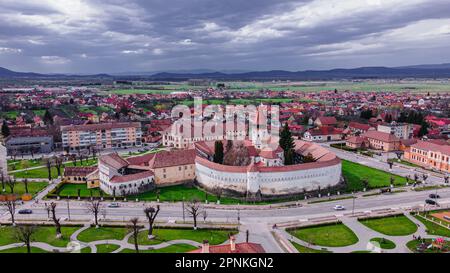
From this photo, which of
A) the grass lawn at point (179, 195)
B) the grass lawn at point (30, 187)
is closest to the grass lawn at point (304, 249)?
the grass lawn at point (179, 195)

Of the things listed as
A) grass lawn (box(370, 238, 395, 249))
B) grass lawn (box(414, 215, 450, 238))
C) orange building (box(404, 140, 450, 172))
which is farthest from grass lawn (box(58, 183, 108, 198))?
orange building (box(404, 140, 450, 172))

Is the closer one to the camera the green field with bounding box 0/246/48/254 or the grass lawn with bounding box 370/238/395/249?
the green field with bounding box 0/246/48/254

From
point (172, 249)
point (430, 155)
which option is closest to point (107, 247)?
point (172, 249)

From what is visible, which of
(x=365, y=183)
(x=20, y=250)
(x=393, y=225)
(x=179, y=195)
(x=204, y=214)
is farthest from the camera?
(x=365, y=183)

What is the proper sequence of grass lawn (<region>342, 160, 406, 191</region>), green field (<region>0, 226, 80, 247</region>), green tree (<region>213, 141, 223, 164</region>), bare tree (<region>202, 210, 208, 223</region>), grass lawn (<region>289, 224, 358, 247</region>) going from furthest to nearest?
green tree (<region>213, 141, 223, 164</region>)
grass lawn (<region>342, 160, 406, 191</region>)
bare tree (<region>202, 210, 208, 223</region>)
green field (<region>0, 226, 80, 247</region>)
grass lawn (<region>289, 224, 358, 247</region>)

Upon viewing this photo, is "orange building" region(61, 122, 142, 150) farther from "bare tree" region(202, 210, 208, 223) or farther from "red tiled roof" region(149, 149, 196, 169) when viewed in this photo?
"bare tree" region(202, 210, 208, 223)

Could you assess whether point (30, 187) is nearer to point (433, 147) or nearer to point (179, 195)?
point (179, 195)

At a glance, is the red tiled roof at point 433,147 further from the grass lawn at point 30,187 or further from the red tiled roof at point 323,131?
the grass lawn at point 30,187
